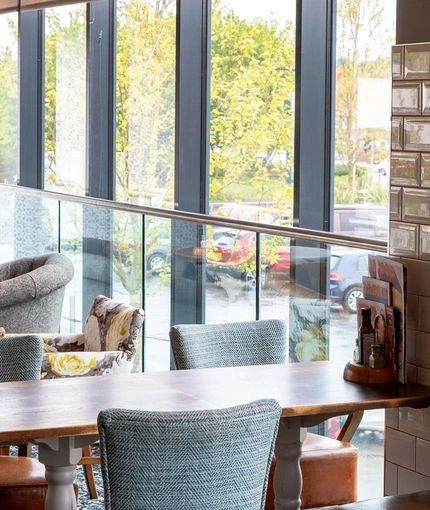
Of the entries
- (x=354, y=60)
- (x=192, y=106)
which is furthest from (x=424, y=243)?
(x=192, y=106)

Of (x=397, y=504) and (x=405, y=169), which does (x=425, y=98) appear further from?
(x=397, y=504)

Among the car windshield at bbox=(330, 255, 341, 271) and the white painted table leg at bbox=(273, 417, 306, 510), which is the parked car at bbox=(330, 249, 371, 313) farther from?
the white painted table leg at bbox=(273, 417, 306, 510)

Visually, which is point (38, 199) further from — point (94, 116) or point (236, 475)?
point (236, 475)

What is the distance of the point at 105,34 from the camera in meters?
7.73

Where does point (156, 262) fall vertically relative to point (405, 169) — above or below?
below

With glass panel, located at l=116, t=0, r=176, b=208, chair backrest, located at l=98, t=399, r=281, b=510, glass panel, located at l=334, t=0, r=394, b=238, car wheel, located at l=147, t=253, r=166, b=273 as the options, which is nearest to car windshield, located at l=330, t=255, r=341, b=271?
glass panel, located at l=334, t=0, r=394, b=238

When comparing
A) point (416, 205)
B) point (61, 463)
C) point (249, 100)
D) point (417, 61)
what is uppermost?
point (249, 100)

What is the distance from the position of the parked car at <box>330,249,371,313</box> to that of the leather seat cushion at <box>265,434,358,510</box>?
101cm

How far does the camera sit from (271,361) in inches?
131

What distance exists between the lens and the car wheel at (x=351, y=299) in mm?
4043

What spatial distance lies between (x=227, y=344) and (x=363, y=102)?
2.31 m

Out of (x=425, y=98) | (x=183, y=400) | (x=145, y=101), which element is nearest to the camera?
(x=183, y=400)

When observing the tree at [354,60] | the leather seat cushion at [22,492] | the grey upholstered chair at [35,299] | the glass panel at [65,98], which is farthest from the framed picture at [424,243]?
the glass panel at [65,98]

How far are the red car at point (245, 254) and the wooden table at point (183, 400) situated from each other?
1.72 metres
